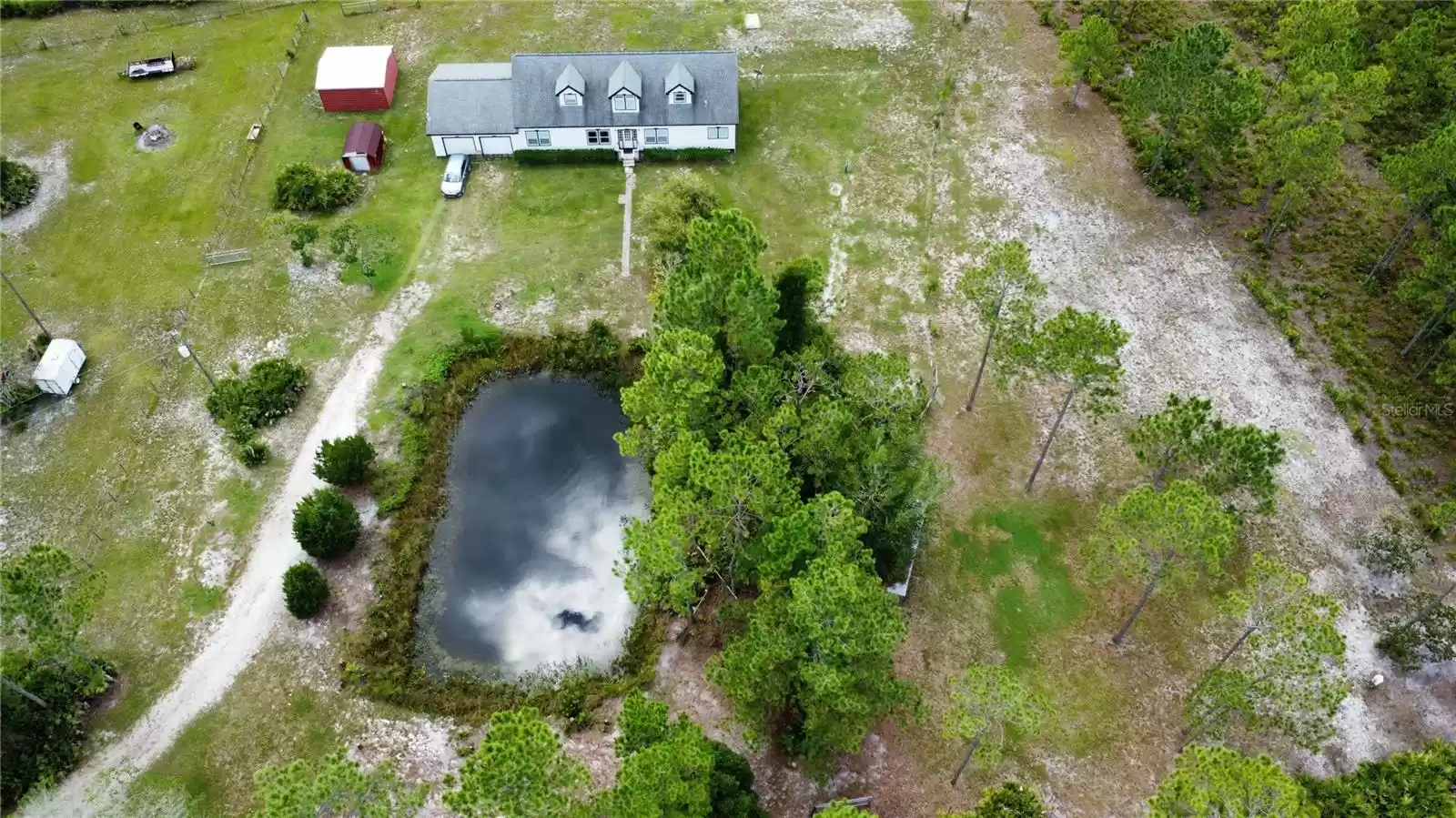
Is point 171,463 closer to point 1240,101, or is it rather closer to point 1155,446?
point 1155,446

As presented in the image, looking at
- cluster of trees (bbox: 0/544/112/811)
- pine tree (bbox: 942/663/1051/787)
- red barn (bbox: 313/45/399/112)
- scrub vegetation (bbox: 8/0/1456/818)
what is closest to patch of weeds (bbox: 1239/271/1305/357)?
scrub vegetation (bbox: 8/0/1456/818)

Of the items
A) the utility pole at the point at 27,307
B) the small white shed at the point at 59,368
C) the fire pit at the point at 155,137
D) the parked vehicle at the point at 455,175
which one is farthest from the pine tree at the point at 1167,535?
the fire pit at the point at 155,137

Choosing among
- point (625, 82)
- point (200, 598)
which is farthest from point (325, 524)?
point (625, 82)

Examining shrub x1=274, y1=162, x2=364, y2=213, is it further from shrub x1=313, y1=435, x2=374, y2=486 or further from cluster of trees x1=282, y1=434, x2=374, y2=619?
shrub x1=313, y1=435, x2=374, y2=486

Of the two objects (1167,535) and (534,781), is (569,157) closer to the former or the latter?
(1167,535)

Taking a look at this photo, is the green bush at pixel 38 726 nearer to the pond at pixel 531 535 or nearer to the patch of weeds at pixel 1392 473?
the pond at pixel 531 535

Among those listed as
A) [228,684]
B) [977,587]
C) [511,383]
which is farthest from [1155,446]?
[228,684]
